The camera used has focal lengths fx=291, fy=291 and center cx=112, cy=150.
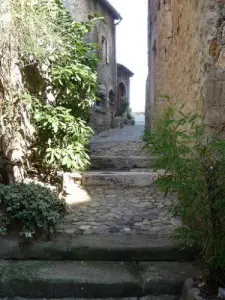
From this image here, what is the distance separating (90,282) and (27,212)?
857 mm

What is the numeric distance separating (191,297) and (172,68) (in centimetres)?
308

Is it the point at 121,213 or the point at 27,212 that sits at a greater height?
the point at 27,212

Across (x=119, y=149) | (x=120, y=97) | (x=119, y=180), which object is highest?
(x=120, y=97)

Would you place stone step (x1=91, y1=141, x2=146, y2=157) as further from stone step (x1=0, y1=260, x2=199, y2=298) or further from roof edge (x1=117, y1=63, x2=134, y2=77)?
roof edge (x1=117, y1=63, x2=134, y2=77)

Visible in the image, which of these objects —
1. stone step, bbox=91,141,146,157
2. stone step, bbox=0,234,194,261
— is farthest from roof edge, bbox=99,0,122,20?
stone step, bbox=0,234,194,261

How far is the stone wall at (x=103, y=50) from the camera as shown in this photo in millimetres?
9352

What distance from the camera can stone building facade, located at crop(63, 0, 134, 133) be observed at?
9438mm

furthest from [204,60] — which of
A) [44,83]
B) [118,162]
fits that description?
[118,162]

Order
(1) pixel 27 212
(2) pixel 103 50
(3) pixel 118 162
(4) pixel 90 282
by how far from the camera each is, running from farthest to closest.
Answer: (2) pixel 103 50
(3) pixel 118 162
(1) pixel 27 212
(4) pixel 90 282

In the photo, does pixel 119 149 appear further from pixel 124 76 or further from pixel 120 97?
pixel 124 76

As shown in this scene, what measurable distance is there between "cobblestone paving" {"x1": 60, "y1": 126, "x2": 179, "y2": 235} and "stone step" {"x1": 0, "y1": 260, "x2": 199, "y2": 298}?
0.58 m

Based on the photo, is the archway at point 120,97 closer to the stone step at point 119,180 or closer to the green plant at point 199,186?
the stone step at point 119,180

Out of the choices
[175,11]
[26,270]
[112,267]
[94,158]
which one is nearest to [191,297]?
[112,267]

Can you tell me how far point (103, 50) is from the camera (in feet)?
37.1
